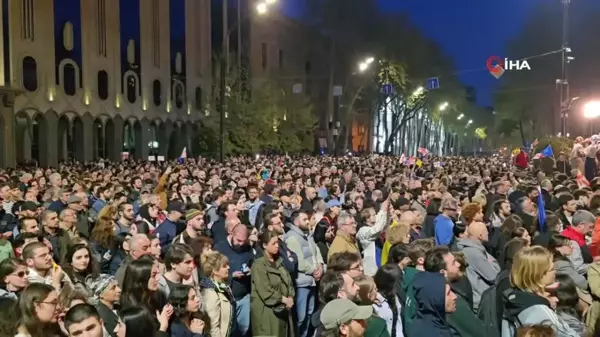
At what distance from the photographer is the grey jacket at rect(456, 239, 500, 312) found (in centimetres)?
722

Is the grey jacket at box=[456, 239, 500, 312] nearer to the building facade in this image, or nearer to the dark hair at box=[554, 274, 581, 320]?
the dark hair at box=[554, 274, 581, 320]

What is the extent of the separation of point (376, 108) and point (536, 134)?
51.7 feet

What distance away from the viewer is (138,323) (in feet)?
17.3

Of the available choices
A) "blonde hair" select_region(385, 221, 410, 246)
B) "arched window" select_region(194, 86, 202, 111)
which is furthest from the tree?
"blonde hair" select_region(385, 221, 410, 246)

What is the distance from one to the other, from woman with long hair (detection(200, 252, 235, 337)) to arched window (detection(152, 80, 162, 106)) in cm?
4114

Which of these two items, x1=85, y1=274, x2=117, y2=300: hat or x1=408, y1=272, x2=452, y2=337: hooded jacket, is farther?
x1=85, y1=274, x2=117, y2=300: hat

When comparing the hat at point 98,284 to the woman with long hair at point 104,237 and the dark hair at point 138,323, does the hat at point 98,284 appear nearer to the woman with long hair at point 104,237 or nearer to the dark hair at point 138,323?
the dark hair at point 138,323

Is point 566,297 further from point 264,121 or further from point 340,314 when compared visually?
point 264,121

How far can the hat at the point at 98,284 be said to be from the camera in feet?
20.0

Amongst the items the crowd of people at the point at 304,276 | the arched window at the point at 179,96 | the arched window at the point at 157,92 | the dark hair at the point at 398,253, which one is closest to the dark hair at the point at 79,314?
the crowd of people at the point at 304,276

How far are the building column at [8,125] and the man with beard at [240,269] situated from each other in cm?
2800

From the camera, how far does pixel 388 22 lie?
57.0 meters

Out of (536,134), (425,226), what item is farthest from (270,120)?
(425,226)

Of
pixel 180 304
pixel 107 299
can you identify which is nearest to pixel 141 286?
pixel 107 299
